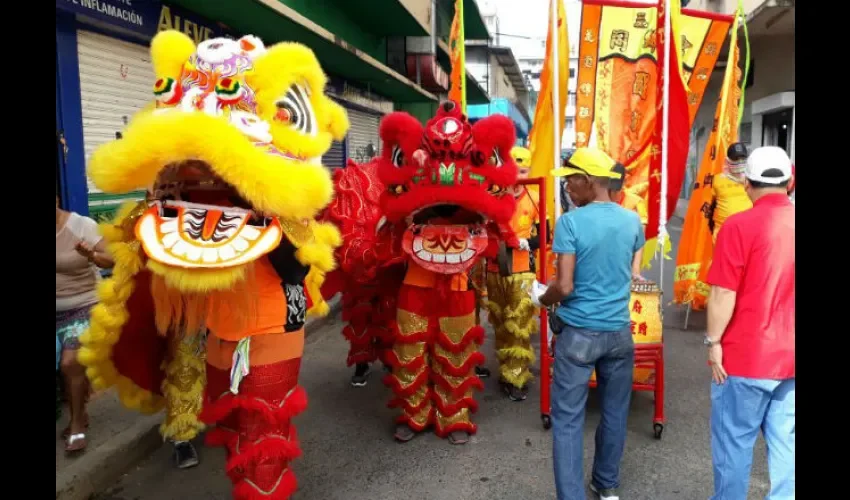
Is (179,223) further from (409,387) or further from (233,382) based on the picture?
(409,387)

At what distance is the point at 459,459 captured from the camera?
373 cm

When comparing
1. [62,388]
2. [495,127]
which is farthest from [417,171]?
[62,388]

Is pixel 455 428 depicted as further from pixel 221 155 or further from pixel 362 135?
pixel 362 135

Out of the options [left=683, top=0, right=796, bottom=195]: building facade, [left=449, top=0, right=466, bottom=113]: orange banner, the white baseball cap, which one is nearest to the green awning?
[left=449, top=0, right=466, bottom=113]: orange banner

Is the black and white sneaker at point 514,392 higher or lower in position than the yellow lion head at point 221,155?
lower

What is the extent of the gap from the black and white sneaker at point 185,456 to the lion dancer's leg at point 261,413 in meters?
1.16

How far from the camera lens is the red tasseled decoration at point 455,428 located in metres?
3.94

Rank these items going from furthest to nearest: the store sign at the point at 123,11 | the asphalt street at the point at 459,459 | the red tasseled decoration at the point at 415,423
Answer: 1. the store sign at the point at 123,11
2. the red tasseled decoration at the point at 415,423
3. the asphalt street at the point at 459,459

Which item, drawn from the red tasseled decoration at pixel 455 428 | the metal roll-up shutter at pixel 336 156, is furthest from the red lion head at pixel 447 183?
the metal roll-up shutter at pixel 336 156

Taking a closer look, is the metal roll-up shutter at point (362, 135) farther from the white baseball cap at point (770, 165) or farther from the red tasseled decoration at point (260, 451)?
the white baseball cap at point (770, 165)

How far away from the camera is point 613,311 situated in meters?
2.88

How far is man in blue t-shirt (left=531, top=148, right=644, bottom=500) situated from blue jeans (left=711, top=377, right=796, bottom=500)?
0.53 meters

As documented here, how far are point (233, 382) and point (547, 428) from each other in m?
2.30

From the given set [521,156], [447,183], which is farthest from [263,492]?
[521,156]
